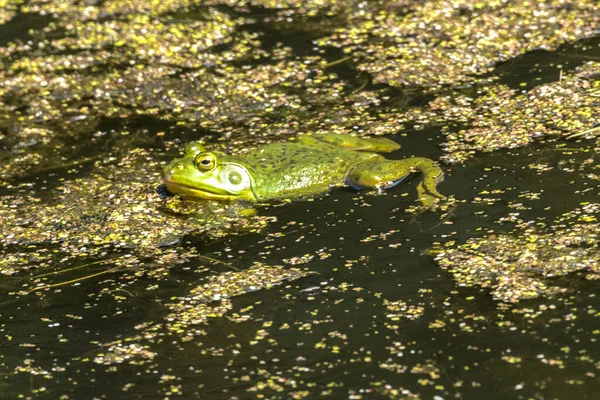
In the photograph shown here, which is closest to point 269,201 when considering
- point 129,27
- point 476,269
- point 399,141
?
point 399,141

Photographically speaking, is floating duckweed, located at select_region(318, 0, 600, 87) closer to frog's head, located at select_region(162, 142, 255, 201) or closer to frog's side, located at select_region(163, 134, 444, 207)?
frog's side, located at select_region(163, 134, 444, 207)

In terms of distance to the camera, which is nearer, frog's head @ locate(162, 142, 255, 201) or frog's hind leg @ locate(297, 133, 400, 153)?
frog's head @ locate(162, 142, 255, 201)

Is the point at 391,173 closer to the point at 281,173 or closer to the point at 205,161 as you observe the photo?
the point at 281,173

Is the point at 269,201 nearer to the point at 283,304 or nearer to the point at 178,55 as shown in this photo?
the point at 283,304

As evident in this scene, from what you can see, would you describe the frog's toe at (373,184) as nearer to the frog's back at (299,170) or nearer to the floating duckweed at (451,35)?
the frog's back at (299,170)

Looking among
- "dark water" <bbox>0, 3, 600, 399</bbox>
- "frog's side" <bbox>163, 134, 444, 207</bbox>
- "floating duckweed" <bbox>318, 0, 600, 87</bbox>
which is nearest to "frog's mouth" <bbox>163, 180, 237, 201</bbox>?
"frog's side" <bbox>163, 134, 444, 207</bbox>

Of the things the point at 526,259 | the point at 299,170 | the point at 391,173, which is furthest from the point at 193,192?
the point at 526,259
